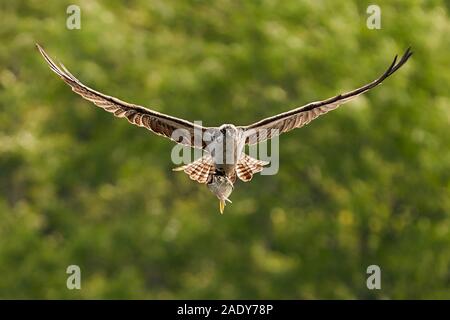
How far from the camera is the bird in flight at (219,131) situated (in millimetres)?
12750

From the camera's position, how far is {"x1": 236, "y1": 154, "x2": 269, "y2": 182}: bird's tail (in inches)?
525

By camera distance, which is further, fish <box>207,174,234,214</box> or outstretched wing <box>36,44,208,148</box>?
outstretched wing <box>36,44,208,148</box>

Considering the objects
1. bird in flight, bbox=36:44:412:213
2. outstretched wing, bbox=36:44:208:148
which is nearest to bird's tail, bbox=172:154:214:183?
bird in flight, bbox=36:44:412:213

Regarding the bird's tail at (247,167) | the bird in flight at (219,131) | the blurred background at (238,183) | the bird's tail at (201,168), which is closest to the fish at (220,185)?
the bird in flight at (219,131)

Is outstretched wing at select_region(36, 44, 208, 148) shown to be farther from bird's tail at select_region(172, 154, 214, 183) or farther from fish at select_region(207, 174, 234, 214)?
fish at select_region(207, 174, 234, 214)

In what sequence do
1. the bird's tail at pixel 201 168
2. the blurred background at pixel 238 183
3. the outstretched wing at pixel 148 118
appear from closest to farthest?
the outstretched wing at pixel 148 118 < the bird's tail at pixel 201 168 < the blurred background at pixel 238 183

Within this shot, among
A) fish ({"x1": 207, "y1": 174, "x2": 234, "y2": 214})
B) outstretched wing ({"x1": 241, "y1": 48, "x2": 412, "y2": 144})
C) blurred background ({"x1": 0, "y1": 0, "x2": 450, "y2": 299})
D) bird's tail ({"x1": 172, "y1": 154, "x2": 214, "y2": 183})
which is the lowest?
fish ({"x1": 207, "y1": 174, "x2": 234, "y2": 214})

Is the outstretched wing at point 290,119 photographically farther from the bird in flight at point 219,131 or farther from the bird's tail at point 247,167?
the bird's tail at point 247,167

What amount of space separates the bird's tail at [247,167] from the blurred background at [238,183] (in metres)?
17.1

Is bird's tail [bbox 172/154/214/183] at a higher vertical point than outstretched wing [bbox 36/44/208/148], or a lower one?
lower

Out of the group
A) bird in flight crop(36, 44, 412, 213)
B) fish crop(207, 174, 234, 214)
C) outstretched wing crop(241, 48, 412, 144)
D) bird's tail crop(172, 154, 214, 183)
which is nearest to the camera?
fish crop(207, 174, 234, 214)

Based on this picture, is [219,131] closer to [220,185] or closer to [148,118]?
[220,185]

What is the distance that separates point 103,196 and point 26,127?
109 inches

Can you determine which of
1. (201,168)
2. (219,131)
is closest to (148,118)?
(201,168)
